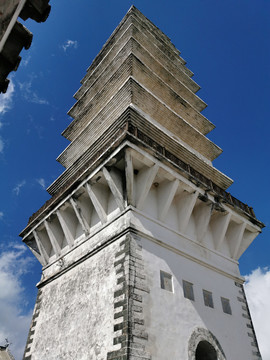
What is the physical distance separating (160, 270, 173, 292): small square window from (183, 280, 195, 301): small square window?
0.90 metres

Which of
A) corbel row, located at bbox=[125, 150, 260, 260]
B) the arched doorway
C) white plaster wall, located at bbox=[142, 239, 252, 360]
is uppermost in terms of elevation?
corbel row, located at bbox=[125, 150, 260, 260]

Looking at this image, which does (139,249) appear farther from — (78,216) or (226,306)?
(226,306)

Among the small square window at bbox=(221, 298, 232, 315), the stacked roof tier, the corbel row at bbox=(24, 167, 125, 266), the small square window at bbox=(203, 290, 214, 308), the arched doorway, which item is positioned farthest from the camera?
the stacked roof tier

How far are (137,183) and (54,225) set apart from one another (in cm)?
625

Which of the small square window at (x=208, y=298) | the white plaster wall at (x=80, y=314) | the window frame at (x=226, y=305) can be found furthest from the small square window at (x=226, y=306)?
the white plaster wall at (x=80, y=314)

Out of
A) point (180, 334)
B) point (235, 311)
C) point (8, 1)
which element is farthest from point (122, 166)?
point (8, 1)

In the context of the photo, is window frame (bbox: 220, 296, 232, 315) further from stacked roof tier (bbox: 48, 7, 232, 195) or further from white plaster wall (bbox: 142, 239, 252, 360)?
stacked roof tier (bbox: 48, 7, 232, 195)

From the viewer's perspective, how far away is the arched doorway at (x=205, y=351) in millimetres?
11625

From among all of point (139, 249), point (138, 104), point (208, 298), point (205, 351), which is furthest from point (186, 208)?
point (138, 104)

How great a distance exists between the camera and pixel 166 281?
11500mm

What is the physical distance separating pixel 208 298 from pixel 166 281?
2.84 m

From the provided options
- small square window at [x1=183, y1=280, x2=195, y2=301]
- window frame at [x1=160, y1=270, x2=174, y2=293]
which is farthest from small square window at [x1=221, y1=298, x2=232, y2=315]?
window frame at [x1=160, y1=270, x2=174, y2=293]

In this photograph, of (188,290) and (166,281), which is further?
(188,290)

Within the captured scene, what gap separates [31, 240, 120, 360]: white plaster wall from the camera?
10279 mm
